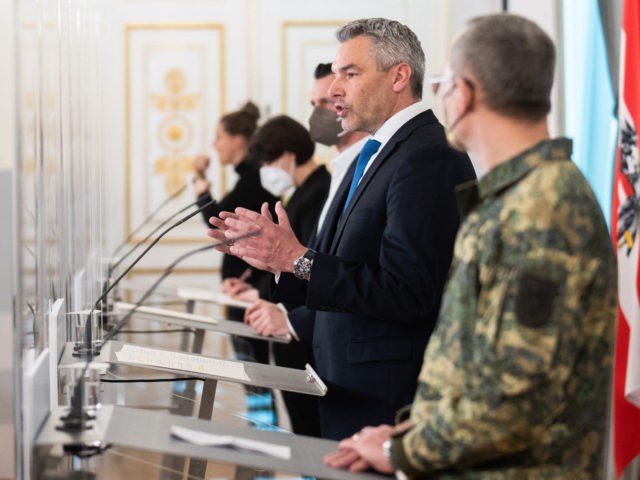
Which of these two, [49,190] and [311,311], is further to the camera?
[311,311]

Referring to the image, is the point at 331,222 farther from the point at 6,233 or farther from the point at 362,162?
the point at 6,233

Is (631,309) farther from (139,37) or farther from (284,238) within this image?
(139,37)

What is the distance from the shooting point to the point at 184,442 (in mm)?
1405

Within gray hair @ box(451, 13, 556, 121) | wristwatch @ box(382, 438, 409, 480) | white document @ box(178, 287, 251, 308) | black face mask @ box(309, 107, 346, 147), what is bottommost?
wristwatch @ box(382, 438, 409, 480)

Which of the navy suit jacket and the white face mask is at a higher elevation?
the white face mask

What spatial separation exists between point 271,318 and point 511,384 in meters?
1.77

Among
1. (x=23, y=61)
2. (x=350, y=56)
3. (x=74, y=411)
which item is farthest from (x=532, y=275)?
(x=350, y=56)

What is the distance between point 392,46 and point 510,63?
96 cm

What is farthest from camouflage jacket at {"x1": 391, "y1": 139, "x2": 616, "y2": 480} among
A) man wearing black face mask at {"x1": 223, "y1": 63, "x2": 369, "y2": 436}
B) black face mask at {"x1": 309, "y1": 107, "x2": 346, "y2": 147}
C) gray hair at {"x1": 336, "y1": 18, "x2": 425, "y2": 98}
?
black face mask at {"x1": 309, "y1": 107, "x2": 346, "y2": 147}

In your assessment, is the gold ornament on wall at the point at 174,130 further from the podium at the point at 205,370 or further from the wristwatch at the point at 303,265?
the wristwatch at the point at 303,265

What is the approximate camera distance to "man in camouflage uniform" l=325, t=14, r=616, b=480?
1235mm

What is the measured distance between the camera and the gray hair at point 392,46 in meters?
2.28

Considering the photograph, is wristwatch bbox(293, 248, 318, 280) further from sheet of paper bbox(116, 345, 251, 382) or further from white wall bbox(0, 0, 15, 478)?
white wall bbox(0, 0, 15, 478)

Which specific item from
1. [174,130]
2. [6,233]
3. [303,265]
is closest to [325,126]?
[303,265]
